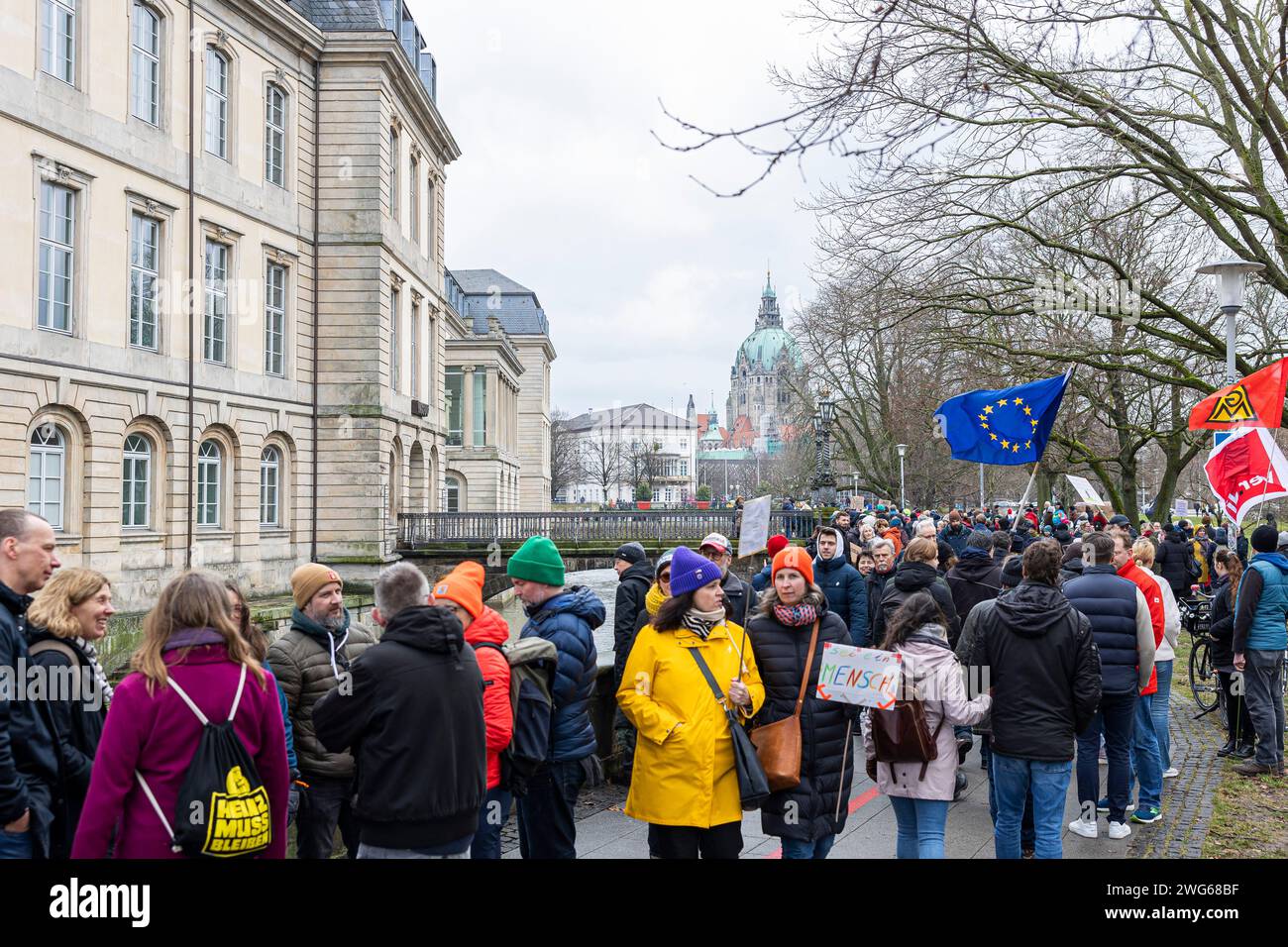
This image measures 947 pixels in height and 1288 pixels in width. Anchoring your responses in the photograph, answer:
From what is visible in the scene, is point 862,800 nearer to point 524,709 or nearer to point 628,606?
point 628,606

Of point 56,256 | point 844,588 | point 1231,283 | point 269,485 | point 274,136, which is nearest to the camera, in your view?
point 844,588

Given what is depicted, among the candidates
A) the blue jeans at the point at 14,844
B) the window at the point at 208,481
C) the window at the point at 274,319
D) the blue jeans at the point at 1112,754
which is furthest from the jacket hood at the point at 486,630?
the window at the point at 274,319

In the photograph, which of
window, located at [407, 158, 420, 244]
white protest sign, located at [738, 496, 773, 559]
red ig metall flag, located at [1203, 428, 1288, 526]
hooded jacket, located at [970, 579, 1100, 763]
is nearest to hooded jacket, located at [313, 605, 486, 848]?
hooded jacket, located at [970, 579, 1100, 763]

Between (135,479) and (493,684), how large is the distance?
830 inches

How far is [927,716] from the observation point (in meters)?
5.56

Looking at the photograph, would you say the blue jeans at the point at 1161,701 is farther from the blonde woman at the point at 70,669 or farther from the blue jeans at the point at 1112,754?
the blonde woman at the point at 70,669

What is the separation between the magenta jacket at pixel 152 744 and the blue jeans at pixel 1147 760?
6274 mm

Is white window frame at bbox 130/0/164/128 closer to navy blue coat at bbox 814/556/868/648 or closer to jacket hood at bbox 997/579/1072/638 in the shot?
navy blue coat at bbox 814/556/868/648

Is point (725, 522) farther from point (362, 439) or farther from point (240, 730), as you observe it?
point (240, 730)

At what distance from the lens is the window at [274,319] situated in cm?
2877

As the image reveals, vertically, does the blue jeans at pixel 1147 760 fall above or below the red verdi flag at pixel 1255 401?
below

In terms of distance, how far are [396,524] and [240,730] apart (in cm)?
3125

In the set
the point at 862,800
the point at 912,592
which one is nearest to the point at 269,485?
the point at 862,800
